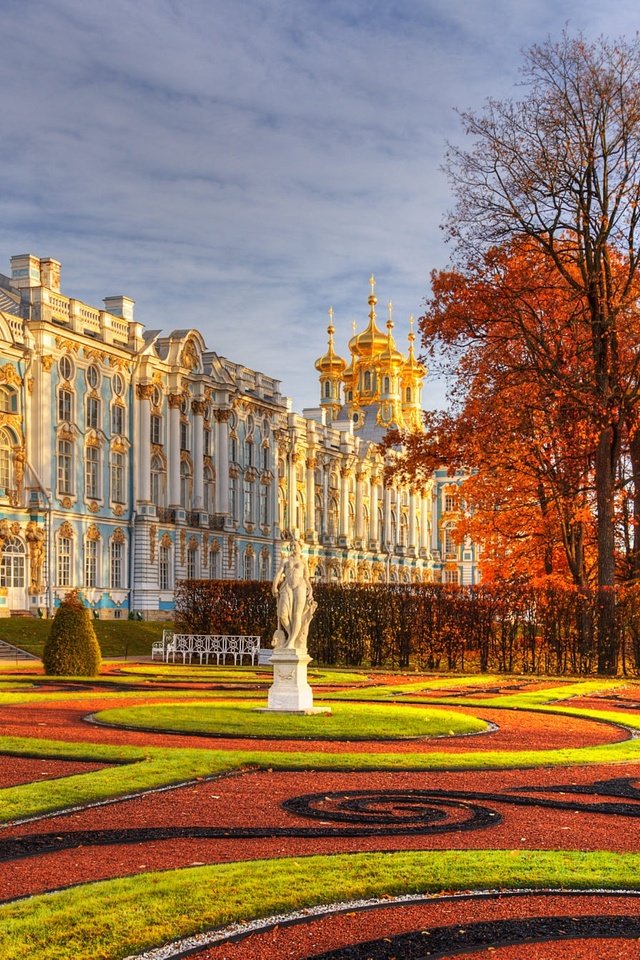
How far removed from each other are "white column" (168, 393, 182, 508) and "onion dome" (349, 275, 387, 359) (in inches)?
2130

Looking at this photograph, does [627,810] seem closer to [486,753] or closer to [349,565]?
[486,753]

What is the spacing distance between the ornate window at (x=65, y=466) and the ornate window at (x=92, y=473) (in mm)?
1360

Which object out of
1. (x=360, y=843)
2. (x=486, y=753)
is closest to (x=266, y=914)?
(x=360, y=843)

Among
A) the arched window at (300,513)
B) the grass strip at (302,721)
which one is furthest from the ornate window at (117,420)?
the grass strip at (302,721)

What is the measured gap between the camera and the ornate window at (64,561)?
5178 cm

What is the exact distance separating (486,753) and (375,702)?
6.92 metres

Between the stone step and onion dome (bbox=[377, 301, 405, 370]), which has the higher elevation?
onion dome (bbox=[377, 301, 405, 370])

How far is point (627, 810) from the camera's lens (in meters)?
10.8

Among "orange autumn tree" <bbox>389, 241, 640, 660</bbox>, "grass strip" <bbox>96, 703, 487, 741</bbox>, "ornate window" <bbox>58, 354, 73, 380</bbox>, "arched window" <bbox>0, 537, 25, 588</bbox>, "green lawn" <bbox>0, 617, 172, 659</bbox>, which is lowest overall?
"grass strip" <bbox>96, 703, 487, 741</bbox>

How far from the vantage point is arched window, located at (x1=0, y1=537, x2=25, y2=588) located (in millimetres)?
48594

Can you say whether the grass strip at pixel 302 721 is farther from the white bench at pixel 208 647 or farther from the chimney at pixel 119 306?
the chimney at pixel 119 306

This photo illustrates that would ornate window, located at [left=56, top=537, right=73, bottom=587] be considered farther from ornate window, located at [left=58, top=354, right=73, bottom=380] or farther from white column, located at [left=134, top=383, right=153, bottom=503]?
ornate window, located at [left=58, top=354, right=73, bottom=380]

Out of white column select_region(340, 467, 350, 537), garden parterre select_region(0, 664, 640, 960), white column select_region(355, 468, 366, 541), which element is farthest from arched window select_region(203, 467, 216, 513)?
garden parterre select_region(0, 664, 640, 960)

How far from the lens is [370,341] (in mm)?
115688
